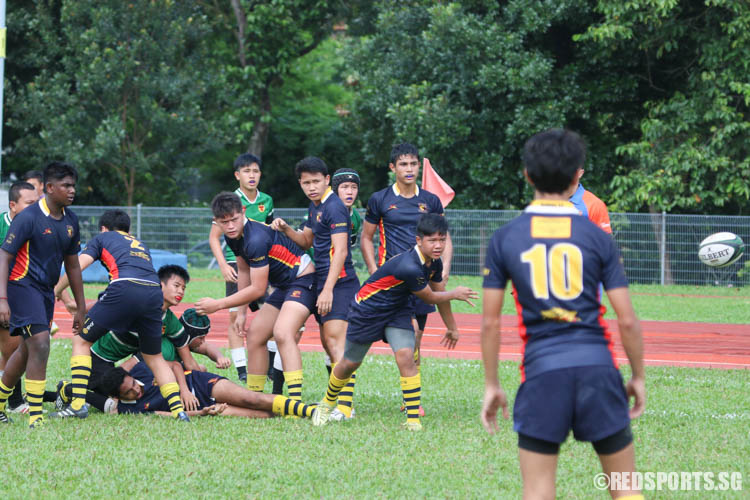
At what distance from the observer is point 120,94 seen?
27.2m

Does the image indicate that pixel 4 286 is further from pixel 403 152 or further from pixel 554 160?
pixel 554 160

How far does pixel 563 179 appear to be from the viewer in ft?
12.1

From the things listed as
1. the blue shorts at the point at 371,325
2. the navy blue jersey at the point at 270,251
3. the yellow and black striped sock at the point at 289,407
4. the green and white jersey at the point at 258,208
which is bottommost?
the yellow and black striped sock at the point at 289,407

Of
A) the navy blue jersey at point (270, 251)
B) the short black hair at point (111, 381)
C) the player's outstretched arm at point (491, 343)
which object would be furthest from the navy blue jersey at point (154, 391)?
the player's outstretched arm at point (491, 343)

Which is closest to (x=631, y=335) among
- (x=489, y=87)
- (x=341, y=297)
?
(x=341, y=297)

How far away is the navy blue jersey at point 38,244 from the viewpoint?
23.2 ft

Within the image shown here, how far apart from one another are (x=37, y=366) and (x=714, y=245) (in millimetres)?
12192

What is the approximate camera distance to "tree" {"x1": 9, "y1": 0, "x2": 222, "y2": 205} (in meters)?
26.3

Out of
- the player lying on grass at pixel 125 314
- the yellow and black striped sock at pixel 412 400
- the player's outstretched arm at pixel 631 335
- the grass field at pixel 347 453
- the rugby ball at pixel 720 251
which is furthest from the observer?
the rugby ball at pixel 720 251

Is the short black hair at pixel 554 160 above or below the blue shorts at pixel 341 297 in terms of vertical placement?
above

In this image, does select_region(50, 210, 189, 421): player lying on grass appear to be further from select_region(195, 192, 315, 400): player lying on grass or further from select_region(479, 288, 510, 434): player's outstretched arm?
select_region(479, 288, 510, 434): player's outstretched arm

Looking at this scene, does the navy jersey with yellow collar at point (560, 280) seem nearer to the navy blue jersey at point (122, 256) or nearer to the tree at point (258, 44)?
the navy blue jersey at point (122, 256)

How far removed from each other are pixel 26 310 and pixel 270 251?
2037mm

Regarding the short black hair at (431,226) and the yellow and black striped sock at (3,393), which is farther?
the yellow and black striped sock at (3,393)
